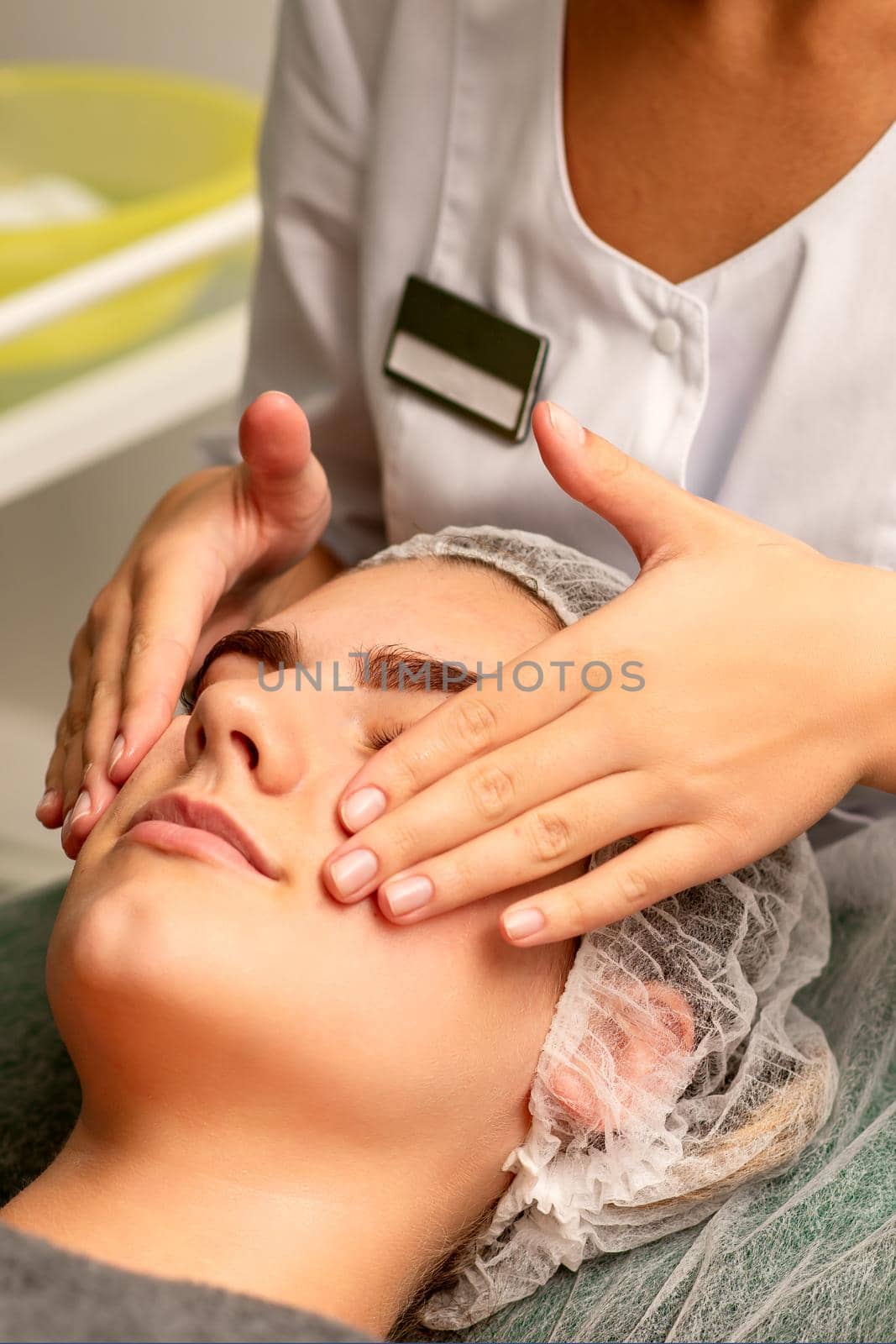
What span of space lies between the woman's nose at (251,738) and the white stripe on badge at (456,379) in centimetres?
38

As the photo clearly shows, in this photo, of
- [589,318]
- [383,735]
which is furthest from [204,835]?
[589,318]

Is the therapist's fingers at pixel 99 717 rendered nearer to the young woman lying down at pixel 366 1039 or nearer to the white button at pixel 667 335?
the young woman lying down at pixel 366 1039

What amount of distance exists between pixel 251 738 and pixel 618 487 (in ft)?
0.92

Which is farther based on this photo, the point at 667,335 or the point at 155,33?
the point at 155,33

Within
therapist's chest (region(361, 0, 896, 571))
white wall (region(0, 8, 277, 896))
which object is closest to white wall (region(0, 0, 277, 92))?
white wall (region(0, 8, 277, 896))

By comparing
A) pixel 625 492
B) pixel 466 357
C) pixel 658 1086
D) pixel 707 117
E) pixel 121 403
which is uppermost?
pixel 707 117

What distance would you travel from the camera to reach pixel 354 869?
809 mm

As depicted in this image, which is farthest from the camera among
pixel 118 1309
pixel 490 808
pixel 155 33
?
pixel 155 33

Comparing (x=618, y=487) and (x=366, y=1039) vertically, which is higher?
(x=618, y=487)

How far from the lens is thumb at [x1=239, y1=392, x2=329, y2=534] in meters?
1.04

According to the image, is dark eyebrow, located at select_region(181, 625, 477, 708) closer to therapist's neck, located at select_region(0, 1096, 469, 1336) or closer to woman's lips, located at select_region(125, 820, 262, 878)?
woman's lips, located at select_region(125, 820, 262, 878)

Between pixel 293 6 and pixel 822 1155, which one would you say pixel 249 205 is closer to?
pixel 293 6

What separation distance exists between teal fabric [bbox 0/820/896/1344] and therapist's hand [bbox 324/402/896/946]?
259 millimetres

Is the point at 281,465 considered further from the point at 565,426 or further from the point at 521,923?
the point at 521,923
